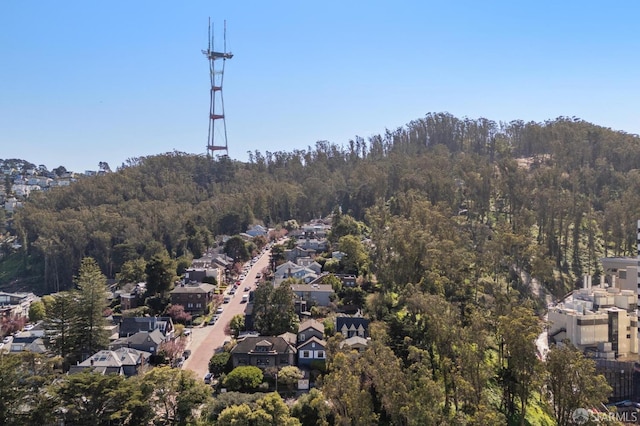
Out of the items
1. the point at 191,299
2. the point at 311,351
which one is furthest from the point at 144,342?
the point at 311,351

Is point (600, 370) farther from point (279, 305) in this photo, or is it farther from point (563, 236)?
point (563, 236)

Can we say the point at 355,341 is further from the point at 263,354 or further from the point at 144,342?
the point at 144,342

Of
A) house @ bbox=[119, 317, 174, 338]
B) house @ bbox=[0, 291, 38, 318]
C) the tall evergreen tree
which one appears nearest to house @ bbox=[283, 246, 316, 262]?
house @ bbox=[119, 317, 174, 338]

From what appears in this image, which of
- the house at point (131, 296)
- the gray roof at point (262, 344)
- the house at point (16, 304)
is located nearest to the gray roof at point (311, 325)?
the gray roof at point (262, 344)

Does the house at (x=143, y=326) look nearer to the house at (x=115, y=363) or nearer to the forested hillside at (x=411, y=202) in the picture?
the house at (x=115, y=363)

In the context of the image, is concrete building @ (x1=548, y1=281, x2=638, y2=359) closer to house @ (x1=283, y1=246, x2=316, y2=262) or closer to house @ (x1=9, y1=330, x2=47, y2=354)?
house @ (x1=283, y1=246, x2=316, y2=262)
